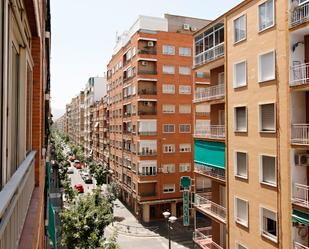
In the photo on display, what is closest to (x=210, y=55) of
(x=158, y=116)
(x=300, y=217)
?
(x=300, y=217)

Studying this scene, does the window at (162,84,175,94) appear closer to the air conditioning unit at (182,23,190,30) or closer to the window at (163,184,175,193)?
the air conditioning unit at (182,23,190,30)

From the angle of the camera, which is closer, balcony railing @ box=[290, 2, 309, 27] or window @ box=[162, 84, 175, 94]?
balcony railing @ box=[290, 2, 309, 27]

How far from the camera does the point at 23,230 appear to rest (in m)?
3.41

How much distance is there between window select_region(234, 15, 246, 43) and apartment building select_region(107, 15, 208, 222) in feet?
→ 66.1

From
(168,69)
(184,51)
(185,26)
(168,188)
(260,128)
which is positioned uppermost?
(185,26)

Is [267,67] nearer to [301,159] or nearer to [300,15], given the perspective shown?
[300,15]

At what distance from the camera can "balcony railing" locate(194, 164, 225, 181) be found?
18.3m

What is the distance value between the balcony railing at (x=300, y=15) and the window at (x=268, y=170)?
234 inches

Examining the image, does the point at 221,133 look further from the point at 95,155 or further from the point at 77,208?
the point at 95,155

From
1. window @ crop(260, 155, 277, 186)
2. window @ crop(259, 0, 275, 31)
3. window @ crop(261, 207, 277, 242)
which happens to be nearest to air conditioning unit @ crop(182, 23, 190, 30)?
window @ crop(259, 0, 275, 31)

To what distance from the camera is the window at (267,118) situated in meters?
14.1

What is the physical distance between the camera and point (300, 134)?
12586mm

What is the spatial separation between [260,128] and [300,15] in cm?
531

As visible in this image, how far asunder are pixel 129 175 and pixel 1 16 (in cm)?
3849
